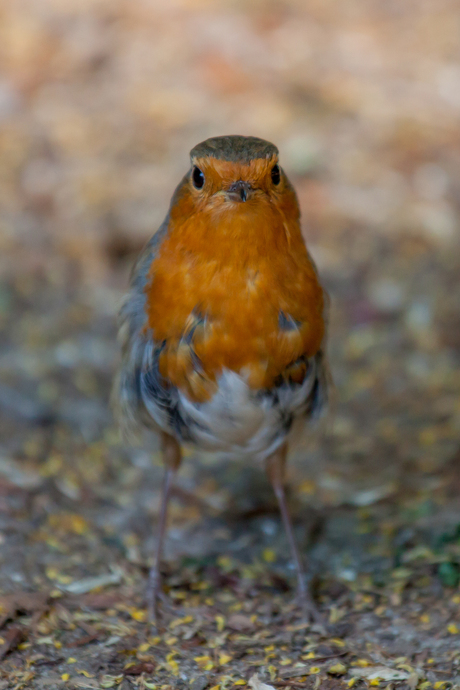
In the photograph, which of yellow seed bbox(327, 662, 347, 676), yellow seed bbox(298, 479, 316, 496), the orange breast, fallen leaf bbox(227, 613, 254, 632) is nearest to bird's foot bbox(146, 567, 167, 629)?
fallen leaf bbox(227, 613, 254, 632)

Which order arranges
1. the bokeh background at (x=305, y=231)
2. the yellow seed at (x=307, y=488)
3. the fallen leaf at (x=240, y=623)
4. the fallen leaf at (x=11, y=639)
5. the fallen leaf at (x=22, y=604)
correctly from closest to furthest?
the fallen leaf at (x=11, y=639) → the fallen leaf at (x=22, y=604) → the fallen leaf at (x=240, y=623) → the bokeh background at (x=305, y=231) → the yellow seed at (x=307, y=488)

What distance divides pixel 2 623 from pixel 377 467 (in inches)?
Answer: 71.7

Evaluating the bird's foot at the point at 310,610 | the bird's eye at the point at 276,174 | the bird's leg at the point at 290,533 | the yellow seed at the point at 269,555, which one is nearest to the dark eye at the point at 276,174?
the bird's eye at the point at 276,174

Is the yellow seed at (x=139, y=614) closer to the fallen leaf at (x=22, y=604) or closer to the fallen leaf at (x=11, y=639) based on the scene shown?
the fallen leaf at (x=22, y=604)

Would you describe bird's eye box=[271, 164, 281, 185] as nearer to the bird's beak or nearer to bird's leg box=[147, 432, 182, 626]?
the bird's beak

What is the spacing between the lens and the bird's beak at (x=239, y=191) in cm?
226

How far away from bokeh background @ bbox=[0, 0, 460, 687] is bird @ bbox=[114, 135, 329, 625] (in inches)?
21.5

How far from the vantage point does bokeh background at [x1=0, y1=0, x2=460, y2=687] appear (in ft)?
10.9

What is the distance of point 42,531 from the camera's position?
3.16 m

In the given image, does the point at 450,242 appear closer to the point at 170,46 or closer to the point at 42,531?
the point at 170,46

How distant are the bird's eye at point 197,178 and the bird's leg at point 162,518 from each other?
1027 mm

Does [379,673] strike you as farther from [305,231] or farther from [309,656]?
[305,231]

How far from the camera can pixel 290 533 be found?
3070 mm

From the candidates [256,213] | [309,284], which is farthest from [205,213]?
[309,284]
